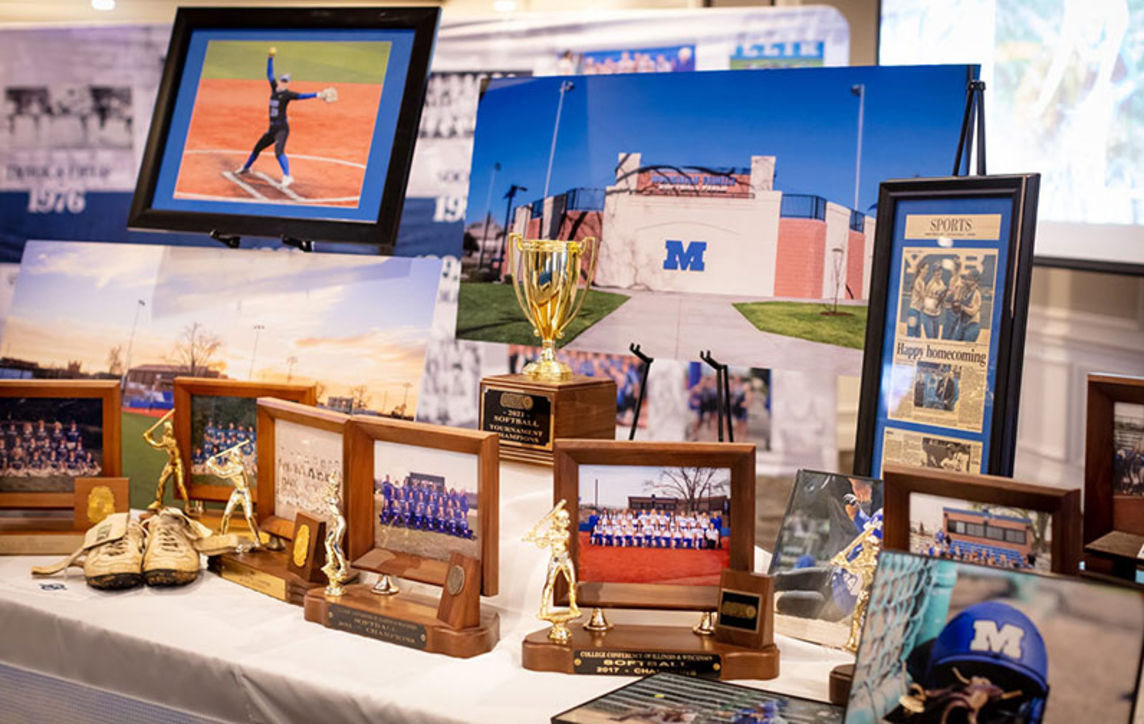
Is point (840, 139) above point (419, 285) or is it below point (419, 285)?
above

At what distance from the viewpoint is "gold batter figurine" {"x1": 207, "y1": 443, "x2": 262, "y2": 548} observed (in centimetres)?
205

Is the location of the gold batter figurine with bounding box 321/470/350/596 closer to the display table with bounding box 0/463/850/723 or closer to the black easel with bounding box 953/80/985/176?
the display table with bounding box 0/463/850/723

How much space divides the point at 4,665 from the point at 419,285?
3.82 ft

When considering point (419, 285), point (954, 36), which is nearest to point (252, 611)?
point (419, 285)

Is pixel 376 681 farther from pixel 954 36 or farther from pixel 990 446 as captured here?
pixel 954 36

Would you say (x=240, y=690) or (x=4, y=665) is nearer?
(x=240, y=690)

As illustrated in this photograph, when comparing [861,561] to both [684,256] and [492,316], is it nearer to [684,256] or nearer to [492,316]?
[684,256]

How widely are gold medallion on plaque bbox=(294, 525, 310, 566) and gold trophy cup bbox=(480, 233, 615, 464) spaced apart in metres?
0.46

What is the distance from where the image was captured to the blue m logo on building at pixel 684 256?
7.87 feet

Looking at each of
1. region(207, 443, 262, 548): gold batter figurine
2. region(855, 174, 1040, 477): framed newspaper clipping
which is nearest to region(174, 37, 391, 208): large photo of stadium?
region(207, 443, 262, 548): gold batter figurine

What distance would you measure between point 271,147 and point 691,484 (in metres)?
1.61

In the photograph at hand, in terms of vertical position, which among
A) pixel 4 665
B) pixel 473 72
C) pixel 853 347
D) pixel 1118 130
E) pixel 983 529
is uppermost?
pixel 473 72

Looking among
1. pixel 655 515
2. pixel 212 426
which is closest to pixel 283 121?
pixel 212 426

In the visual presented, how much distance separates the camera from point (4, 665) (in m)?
2.00
